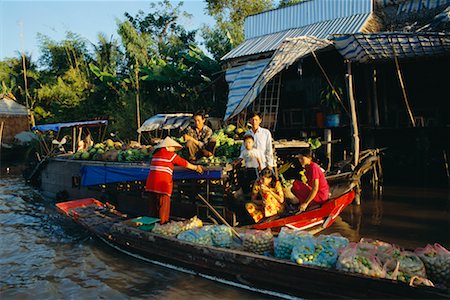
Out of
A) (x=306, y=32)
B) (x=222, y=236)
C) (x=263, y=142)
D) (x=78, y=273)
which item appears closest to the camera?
(x=222, y=236)

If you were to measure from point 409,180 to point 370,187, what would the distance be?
4.34 feet

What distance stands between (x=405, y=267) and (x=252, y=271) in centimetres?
167

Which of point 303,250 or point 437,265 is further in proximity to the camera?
point 303,250

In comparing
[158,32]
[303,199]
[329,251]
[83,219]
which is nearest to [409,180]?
[303,199]

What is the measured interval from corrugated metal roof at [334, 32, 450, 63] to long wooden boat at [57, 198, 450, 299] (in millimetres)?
6200

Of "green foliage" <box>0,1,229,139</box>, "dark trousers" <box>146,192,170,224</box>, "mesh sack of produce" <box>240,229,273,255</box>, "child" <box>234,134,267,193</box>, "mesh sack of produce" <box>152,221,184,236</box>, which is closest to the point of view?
"mesh sack of produce" <box>240,229,273,255</box>

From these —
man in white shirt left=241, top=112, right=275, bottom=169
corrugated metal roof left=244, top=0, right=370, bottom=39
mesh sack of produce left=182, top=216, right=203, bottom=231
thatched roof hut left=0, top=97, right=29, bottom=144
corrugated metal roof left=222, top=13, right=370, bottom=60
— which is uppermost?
corrugated metal roof left=244, top=0, right=370, bottom=39

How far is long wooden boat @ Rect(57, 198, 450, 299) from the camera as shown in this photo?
Answer: 3424mm

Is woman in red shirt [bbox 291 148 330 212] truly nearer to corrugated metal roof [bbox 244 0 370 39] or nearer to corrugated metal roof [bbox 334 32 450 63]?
corrugated metal roof [bbox 334 32 450 63]

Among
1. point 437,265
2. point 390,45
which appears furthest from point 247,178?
point 390,45

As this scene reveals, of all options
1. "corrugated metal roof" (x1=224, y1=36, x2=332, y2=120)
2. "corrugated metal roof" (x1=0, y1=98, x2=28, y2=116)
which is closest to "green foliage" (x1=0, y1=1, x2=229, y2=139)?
"corrugated metal roof" (x1=0, y1=98, x2=28, y2=116)

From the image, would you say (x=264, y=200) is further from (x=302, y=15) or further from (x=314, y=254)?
(x=302, y=15)

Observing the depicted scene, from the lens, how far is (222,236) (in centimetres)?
498

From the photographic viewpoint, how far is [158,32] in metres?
26.8
